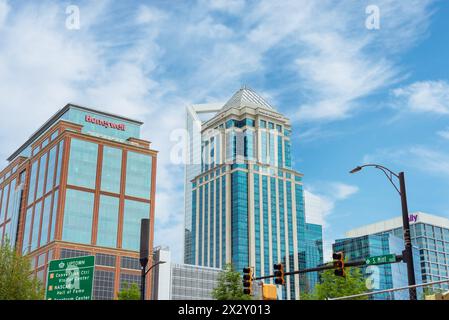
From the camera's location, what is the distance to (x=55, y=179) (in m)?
139

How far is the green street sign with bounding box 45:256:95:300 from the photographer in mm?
38344

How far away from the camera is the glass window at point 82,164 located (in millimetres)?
138125

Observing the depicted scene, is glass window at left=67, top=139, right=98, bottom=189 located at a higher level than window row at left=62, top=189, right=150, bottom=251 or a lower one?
higher

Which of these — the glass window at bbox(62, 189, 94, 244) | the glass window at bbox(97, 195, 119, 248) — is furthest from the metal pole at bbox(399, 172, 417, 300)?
the glass window at bbox(97, 195, 119, 248)

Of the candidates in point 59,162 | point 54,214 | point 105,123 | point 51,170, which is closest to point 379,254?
point 105,123

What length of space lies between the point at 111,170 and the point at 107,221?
12.7 m

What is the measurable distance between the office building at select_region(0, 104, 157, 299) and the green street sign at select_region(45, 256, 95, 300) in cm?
8904

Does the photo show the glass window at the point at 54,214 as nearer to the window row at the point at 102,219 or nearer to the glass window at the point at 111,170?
the window row at the point at 102,219

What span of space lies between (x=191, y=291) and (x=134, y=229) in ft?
67.6

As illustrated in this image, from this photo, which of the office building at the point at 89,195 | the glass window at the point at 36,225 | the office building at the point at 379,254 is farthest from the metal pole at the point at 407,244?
the office building at the point at 379,254

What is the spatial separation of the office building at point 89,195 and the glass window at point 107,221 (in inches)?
9.1

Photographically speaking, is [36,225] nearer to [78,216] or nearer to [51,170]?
[51,170]

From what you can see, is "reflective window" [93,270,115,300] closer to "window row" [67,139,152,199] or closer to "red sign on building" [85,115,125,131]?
"window row" [67,139,152,199]
